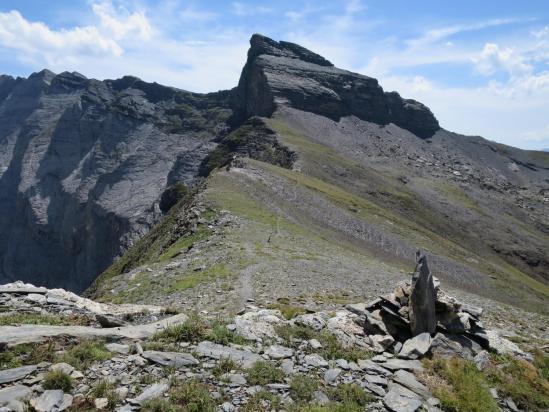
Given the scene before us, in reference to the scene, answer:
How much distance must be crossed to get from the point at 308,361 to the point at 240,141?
14574 centimetres

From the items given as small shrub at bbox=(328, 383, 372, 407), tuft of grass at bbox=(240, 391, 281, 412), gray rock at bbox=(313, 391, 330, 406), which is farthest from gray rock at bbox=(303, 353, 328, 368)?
tuft of grass at bbox=(240, 391, 281, 412)

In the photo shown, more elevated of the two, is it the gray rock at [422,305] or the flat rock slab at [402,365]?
the gray rock at [422,305]

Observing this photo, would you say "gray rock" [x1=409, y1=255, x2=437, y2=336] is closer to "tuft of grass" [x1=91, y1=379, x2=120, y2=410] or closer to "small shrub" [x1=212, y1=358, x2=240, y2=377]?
"small shrub" [x1=212, y1=358, x2=240, y2=377]

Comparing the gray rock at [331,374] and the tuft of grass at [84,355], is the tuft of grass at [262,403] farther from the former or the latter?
the tuft of grass at [84,355]

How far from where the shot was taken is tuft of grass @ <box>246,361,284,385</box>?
13841 millimetres

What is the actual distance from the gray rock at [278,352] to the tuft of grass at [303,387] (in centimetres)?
135

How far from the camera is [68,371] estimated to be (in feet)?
41.5

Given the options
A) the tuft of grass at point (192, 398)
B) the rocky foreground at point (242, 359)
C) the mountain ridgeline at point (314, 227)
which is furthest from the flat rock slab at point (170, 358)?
the mountain ridgeline at point (314, 227)

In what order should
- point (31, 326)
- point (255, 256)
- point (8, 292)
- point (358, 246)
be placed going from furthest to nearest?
point (358, 246) → point (255, 256) → point (8, 292) → point (31, 326)

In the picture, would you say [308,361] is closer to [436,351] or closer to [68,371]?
[436,351]

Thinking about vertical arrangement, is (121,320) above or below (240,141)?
below

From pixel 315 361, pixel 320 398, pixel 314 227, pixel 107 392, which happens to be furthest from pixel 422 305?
pixel 314 227

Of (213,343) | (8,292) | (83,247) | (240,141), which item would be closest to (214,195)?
(8,292)

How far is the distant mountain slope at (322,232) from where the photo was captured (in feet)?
124
